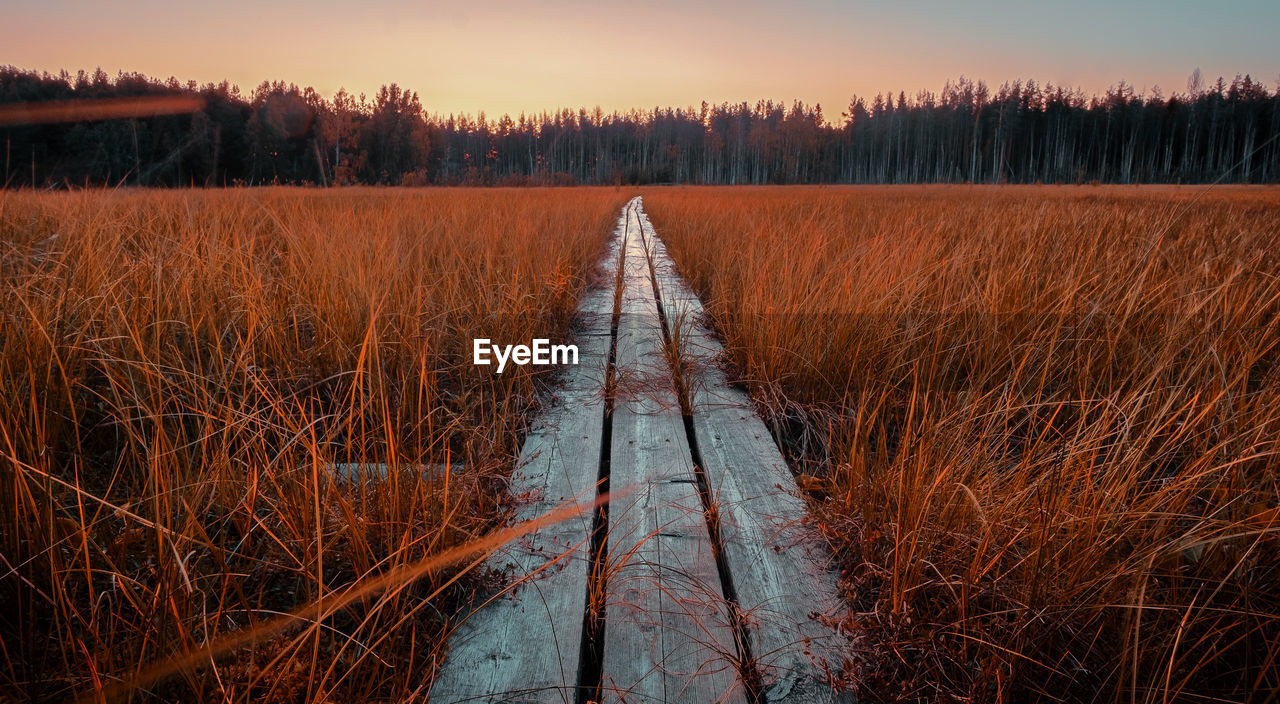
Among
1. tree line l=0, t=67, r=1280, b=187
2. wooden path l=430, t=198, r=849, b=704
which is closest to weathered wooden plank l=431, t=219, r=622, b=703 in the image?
wooden path l=430, t=198, r=849, b=704

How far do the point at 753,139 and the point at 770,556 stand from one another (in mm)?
79598

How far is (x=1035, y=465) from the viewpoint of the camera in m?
1.16

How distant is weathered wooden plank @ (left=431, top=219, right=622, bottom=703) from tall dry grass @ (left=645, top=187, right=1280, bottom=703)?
490 millimetres

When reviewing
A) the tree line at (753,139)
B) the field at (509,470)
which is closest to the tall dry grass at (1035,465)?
the field at (509,470)

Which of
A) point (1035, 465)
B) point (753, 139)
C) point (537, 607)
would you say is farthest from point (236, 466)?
point (753, 139)

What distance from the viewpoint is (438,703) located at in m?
0.90

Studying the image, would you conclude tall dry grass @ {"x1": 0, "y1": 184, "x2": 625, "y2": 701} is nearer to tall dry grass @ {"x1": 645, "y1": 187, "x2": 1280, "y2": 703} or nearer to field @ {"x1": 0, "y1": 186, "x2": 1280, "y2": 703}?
field @ {"x1": 0, "y1": 186, "x2": 1280, "y2": 703}

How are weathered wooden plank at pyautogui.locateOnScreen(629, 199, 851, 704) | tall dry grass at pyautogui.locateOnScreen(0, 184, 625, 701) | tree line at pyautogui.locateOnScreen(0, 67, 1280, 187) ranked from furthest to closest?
tree line at pyautogui.locateOnScreen(0, 67, 1280, 187) < weathered wooden plank at pyautogui.locateOnScreen(629, 199, 851, 704) < tall dry grass at pyautogui.locateOnScreen(0, 184, 625, 701)

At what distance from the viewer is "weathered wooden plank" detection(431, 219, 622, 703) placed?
94 cm

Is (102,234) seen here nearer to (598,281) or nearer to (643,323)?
(643,323)

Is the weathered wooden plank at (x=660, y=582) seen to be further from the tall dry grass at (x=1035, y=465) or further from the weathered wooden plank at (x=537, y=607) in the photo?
the tall dry grass at (x=1035, y=465)

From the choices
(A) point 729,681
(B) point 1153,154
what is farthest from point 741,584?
(B) point 1153,154

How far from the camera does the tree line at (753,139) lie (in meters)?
34.4

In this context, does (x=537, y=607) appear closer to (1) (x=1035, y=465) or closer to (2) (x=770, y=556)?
(2) (x=770, y=556)
